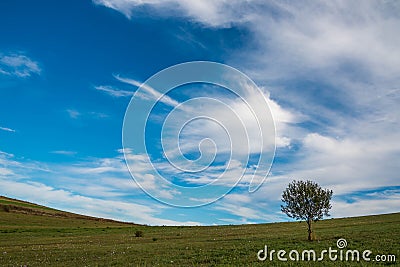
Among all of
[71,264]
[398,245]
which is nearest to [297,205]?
Result: [398,245]

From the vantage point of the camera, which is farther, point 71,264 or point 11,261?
point 11,261

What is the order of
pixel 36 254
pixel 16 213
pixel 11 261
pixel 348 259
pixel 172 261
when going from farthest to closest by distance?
1. pixel 16 213
2. pixel 36 254
3. pixel 11 261
4. pixel 172 261
5. pixel 348 259

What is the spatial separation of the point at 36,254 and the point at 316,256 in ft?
79.4

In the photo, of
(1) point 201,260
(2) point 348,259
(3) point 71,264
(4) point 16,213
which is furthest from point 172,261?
(4) point 16,213

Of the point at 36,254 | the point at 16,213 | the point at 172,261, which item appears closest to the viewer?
the point at 172,261

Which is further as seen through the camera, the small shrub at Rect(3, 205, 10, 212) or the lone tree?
the small shrub at Rect(3, 205, 10, 212)

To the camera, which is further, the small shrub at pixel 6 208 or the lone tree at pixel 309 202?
the small shrub at pixel 6 208

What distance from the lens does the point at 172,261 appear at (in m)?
23.5

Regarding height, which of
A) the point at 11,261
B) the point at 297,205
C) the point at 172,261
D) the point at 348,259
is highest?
the point at 297,205

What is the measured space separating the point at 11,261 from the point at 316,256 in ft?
75.2

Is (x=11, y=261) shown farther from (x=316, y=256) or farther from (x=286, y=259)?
(x=316, y=256)

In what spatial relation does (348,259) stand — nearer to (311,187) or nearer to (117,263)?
(117,263)

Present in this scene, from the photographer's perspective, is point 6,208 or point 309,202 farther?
point 6,208

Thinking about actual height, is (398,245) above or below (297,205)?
below
